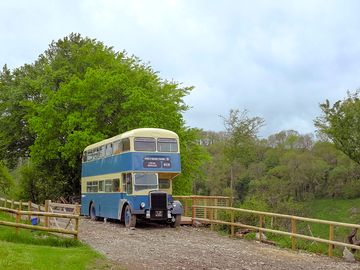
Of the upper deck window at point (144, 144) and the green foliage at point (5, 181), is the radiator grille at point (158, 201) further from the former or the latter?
the green foliage at point (5, 181)

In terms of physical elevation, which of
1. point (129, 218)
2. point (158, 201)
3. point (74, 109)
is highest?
point (74, 109)

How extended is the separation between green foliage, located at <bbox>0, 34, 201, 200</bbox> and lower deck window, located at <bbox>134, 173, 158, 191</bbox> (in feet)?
31.8

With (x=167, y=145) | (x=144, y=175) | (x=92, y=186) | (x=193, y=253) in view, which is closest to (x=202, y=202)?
(x=167, y=145)

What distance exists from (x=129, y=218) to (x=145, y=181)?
5.97 feet

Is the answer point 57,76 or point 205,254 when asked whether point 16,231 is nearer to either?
point 205,254

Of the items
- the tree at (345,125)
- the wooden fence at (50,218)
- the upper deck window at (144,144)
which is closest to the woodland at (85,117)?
the tree at (345,125)

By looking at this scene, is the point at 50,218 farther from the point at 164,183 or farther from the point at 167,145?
the point at 167,145

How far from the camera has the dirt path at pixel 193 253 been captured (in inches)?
485

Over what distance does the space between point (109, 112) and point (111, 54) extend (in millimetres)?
8088

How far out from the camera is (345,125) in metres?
30.1

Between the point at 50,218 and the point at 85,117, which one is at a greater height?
the point at 85,117

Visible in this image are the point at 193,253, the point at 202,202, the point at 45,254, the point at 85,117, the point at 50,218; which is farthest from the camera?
the point at 85,117

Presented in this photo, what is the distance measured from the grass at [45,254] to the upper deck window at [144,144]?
745 cm

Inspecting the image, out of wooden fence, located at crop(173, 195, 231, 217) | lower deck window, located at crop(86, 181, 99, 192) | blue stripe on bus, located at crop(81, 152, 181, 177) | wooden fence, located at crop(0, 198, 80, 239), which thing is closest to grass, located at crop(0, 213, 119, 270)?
wooden fence, located at crop(0, 198, 80, 239)
